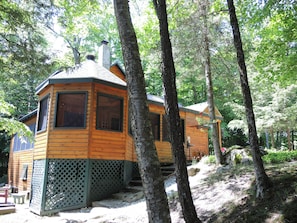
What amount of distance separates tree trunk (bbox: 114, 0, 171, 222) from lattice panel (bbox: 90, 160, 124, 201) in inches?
203

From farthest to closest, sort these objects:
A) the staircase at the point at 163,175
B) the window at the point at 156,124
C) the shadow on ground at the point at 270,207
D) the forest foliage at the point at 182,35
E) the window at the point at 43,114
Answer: the window at the point at 156,124, the staircase at the point at 163,175, the window at the point at 43,114, the forest foliage at the point at 182,35, the shadow on ground at the point at 270,207

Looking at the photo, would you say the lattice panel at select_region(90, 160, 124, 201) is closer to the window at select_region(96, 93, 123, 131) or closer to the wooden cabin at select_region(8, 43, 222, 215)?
the wooden cabin at select_region(8, 43, 222, 215)

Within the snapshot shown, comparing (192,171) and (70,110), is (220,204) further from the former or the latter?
(70,110)

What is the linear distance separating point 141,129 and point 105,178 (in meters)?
5.51

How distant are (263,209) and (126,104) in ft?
20.2

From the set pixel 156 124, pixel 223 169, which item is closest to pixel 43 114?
pixel 156 124

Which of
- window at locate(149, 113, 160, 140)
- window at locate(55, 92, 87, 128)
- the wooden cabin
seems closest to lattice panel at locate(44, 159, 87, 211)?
the wooden cabin

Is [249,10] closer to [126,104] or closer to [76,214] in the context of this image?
[126,104]

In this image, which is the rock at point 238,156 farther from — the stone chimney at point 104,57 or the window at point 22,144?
the window at point 22,144

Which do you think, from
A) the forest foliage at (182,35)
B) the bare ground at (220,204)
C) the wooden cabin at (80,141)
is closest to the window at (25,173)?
the bare ground at (220,204)

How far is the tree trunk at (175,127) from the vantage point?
3.91 metres

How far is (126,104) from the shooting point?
9.12m

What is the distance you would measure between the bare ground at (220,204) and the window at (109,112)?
8.11ft

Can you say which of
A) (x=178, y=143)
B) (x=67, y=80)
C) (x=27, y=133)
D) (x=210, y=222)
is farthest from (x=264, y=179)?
(x=67, y=80)
